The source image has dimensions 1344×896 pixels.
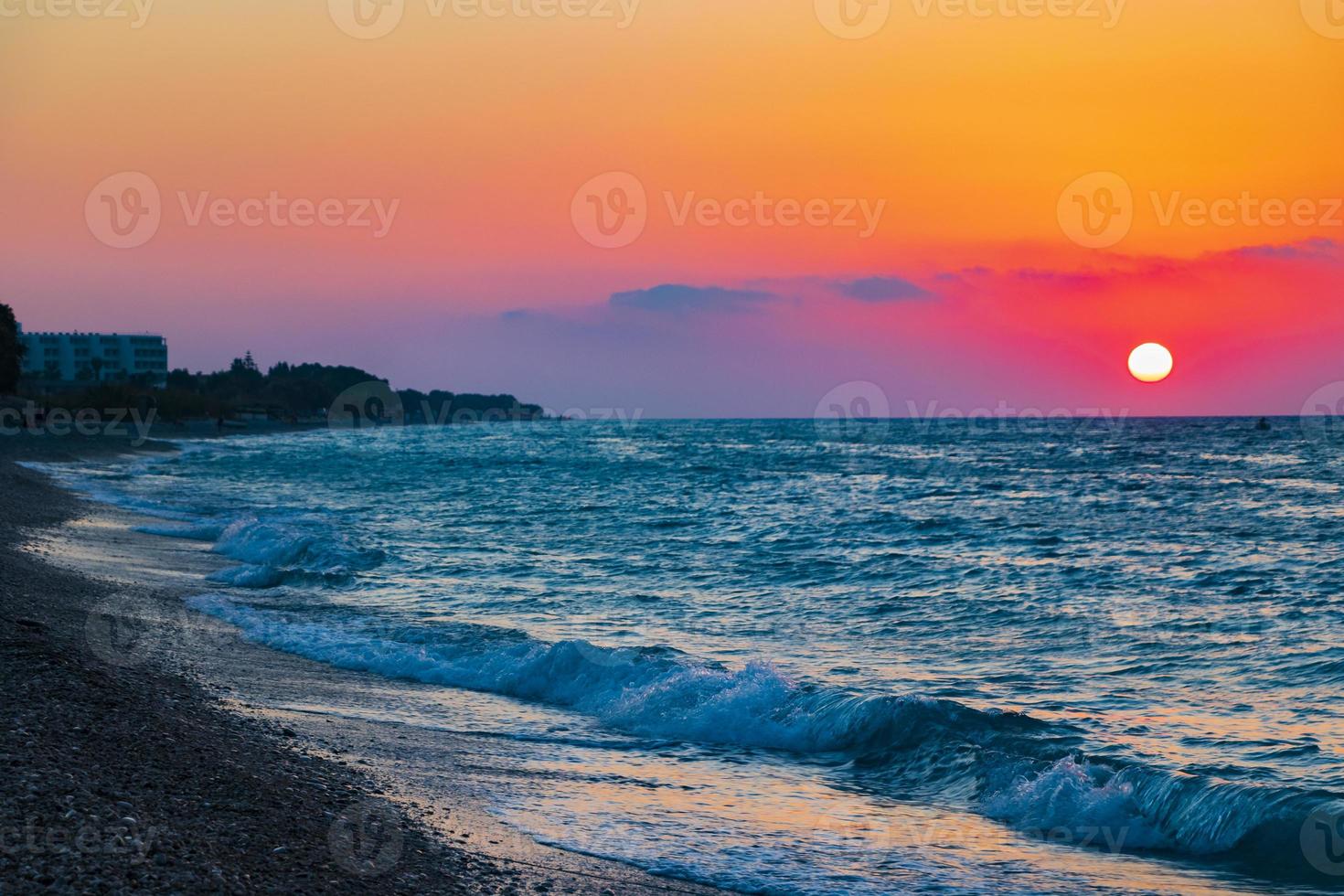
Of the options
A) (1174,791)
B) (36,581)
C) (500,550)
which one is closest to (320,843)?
(1174,791)

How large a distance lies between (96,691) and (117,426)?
108746 millimetres

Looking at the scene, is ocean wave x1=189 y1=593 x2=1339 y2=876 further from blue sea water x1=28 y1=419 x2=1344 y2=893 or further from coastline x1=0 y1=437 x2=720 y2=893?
coastline x1=0 y1=437 x2=720 y2=893

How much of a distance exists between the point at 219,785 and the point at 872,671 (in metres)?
8.45

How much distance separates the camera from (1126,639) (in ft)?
51.8

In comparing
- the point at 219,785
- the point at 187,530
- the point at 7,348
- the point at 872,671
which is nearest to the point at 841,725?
the point at 872,671

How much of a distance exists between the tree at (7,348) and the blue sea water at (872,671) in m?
72.9

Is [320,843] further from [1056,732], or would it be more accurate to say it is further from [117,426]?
[117,426]

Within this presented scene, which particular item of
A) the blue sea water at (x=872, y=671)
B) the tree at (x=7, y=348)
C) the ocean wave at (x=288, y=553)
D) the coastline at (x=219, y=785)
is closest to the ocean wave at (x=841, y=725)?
the blue sea water at (x=872, y=671)

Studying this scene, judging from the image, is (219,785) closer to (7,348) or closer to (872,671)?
(872,671)

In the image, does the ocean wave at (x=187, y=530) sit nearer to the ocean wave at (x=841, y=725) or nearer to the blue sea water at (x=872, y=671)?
the blue sea water at (x=872, y=671)

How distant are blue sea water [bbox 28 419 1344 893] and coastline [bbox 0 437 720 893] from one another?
0.74 m

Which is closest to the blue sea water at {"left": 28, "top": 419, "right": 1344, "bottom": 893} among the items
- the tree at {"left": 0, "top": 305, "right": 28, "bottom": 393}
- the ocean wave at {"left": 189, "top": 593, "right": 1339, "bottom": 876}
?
the ocean wave at {"left": 189, "top": 593, "right": 1339, "bottom": 876}

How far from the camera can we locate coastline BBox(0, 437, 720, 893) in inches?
242

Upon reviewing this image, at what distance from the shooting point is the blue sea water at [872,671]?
8297 mm
